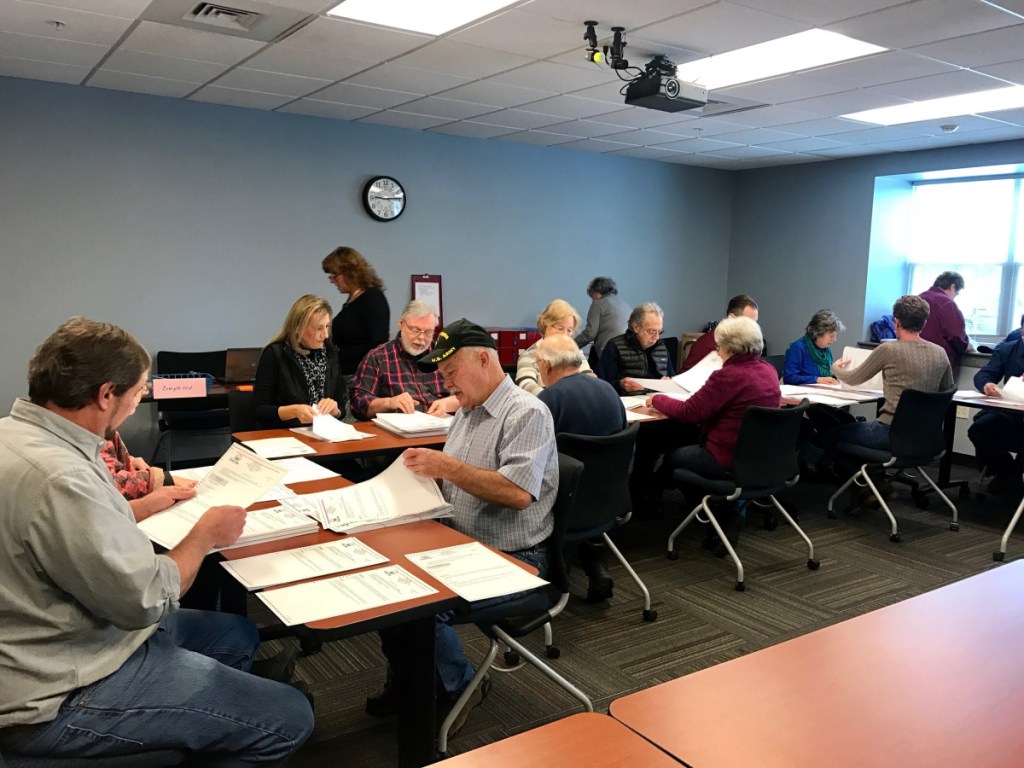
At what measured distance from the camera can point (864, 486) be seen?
5.26 metres

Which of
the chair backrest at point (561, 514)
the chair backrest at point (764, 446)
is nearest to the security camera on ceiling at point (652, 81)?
the chair backrest at point (764, 446)

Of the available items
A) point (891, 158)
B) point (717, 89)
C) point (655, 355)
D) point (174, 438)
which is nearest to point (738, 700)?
point (655, 355)

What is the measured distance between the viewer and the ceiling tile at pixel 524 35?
3865mm

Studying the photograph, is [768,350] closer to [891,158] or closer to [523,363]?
[891,158]

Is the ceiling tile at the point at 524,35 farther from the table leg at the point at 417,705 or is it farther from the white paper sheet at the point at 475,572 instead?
the table leg at the point at 417,705

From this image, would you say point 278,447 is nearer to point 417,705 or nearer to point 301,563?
point 301,563

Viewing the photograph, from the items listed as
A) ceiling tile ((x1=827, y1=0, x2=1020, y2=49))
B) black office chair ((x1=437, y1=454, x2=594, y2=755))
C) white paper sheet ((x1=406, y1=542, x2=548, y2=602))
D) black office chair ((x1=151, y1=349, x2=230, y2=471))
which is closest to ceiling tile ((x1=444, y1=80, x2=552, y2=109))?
ceiling tile ((x1=827, y1=0, x2=1020, y2=49))

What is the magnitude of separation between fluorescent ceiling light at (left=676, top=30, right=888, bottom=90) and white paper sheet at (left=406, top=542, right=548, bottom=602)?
3.33 metres

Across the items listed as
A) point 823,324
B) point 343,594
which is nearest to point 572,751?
point 343,594

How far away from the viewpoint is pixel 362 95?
5.54 m

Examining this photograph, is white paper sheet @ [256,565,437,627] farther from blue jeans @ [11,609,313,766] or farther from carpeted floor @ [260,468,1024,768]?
carpeted floor @ [260,468,1024,768]

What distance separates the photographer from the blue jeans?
4.81 ft

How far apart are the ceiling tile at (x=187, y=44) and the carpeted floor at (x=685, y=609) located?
9.36 ft

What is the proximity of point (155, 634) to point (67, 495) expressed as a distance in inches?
16.0
